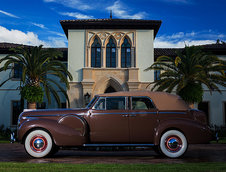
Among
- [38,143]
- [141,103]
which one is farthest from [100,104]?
[38,143]

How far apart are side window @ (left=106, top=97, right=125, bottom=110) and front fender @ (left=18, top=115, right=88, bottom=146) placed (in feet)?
2.91

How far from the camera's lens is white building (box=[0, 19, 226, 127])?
69.5 ft

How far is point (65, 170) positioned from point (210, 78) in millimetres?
15172

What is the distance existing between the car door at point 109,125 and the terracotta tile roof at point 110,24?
14.9 metres

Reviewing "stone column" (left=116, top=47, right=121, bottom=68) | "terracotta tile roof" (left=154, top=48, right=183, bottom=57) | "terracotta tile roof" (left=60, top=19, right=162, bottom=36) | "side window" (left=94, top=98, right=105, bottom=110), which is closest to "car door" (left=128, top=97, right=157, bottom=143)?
"side window" (left=94, top=98, right=105, bottom=110)

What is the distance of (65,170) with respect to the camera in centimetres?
522

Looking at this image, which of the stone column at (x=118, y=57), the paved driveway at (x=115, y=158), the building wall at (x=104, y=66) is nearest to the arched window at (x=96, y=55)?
the building wall at (x=104, y=66)

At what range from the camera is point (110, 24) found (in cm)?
2152

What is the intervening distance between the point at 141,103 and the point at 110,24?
14.8 meters

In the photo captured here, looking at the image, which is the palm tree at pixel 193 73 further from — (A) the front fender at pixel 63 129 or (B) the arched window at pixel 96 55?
(A) the front fender at pixel 63 129

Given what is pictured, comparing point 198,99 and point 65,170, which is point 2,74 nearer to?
point 198,99

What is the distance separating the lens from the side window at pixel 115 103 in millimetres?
7695

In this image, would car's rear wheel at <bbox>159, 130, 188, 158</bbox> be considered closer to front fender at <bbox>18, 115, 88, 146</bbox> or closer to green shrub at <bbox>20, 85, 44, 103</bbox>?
front fender at <bbox>18, 115, 88, 146</bbox>

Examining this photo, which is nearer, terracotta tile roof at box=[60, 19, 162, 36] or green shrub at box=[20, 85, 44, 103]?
green shrub at box=[20, 85, 44, 103]
